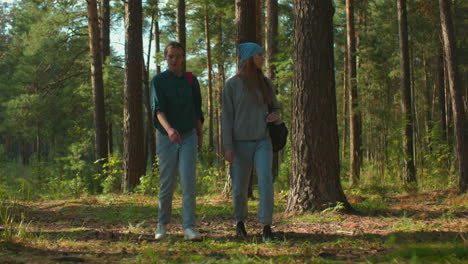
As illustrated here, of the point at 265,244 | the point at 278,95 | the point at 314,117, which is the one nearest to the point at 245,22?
the point at 314,117

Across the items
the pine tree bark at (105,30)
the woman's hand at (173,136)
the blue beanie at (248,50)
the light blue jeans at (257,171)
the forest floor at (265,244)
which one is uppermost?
the pine tree bark at (105,30)

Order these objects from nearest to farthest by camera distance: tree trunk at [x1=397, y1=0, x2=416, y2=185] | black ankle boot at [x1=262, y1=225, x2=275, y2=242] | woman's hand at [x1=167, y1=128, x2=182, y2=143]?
1. black ankle boot at [x1=262, y1=225, x2=275, y2=242]
2. woman's hand at [x1=167, y1=128, x2=182, y2=143]
3. tree trunk at [x1=397, y1=0, x2=416, y2=185]

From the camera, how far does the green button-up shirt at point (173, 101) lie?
4.81m

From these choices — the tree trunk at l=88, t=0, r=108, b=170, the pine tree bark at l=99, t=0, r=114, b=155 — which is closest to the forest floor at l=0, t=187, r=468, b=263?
the tree trunk at l=88, t=0, r=108, b=170

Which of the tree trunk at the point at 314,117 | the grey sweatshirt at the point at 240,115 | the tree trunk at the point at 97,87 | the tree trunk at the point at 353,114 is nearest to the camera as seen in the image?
the grey sweatshirt at the point at 240,115

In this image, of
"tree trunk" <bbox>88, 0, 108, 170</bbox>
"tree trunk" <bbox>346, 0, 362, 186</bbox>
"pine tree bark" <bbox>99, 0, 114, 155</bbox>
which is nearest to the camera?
"tree trunk" <bbox>88, 0, 108, 170</bbox>

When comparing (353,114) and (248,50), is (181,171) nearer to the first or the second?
(248,50)

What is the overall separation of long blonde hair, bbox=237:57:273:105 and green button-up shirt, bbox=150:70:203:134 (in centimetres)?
67

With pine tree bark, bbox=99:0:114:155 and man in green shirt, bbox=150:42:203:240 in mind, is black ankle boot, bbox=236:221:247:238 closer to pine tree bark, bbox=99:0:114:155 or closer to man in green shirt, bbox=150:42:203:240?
man in green shirt, bbox=150:42:203:240

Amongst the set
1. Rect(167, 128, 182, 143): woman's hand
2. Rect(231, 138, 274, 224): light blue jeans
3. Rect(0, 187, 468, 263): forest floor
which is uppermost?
Rect(167, 128, 182, 143): woman's hand

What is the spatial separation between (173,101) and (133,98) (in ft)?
23.8

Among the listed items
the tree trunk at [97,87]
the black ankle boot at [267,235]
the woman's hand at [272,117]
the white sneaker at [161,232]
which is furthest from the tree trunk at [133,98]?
the black ankle boot at [267,235]

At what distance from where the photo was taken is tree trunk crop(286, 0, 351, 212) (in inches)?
237

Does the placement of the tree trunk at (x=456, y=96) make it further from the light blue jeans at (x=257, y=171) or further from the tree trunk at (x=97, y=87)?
the tree trunk at (x=97, y=87)
